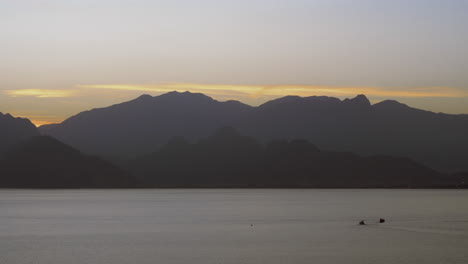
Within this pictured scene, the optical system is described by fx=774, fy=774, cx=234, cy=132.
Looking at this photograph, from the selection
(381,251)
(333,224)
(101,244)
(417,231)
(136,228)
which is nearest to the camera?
(381,251)

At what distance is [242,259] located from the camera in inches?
2530

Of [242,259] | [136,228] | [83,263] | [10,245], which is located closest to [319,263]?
[242,259]

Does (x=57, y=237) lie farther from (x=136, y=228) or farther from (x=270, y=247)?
(x=270, y=247)

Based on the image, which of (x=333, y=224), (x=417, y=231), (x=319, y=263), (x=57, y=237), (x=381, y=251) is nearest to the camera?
(x=319, y=263)

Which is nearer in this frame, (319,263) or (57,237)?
(319,263)

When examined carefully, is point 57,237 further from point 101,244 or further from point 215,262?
point 215,262

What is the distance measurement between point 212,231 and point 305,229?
40.3 feet

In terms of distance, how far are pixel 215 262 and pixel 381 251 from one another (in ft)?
53.4

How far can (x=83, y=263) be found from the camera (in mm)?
63156

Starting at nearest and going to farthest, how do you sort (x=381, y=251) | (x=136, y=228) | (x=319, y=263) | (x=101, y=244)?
(x=319, y=263) → (x=381, y=251) → (x=101, y=244) → (x=136, y=228)

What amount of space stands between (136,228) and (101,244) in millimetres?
26115

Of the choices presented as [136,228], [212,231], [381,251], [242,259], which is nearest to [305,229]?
[212,231]

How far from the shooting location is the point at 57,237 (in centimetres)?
8831

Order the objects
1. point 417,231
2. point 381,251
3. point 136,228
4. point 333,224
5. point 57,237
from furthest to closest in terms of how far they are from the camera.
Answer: point 333,224, point 136,228, point 417,231, point 57,237, point 381,251
